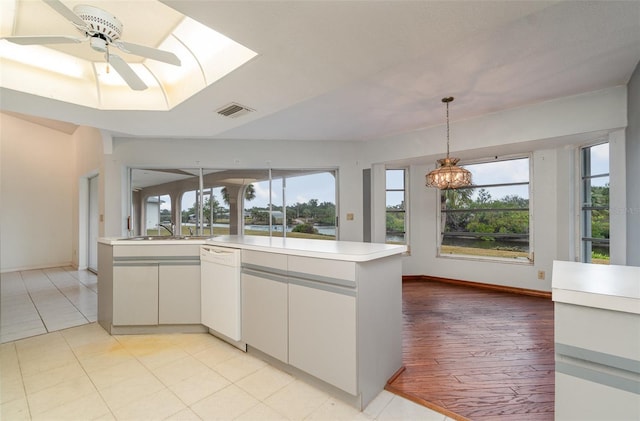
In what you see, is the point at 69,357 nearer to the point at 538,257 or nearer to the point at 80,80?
the point at 80,80

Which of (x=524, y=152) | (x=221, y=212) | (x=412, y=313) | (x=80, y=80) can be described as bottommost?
(x=412, y=313)

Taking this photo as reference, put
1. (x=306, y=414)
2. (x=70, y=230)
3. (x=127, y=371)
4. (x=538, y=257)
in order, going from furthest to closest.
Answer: (x=70, y=230) → (x=538, y=257) → (x=127, y=371) → (x=306, y=414)

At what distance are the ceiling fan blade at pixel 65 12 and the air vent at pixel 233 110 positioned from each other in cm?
133

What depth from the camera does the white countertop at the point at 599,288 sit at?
94 cm

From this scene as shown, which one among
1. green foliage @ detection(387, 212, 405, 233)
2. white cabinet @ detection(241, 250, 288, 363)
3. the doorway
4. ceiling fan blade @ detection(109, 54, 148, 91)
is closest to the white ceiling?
ceiling fan blade @ detection(109, 54, 148, 91)

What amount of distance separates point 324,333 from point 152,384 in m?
1.29

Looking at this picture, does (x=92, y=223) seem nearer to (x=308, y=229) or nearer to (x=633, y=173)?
(x=308, y=229)

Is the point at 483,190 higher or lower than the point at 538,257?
higher

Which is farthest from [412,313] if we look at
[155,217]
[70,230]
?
[70,230]

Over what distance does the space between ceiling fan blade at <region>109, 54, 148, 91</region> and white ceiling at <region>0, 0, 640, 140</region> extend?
1.43 feet

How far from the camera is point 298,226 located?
5082mm

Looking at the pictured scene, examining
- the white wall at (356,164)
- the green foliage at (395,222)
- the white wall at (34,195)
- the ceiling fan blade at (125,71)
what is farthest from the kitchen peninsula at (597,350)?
the white wall at (34,195)

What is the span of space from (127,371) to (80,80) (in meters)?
3.22

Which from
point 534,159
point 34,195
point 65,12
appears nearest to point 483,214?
point 534,159
